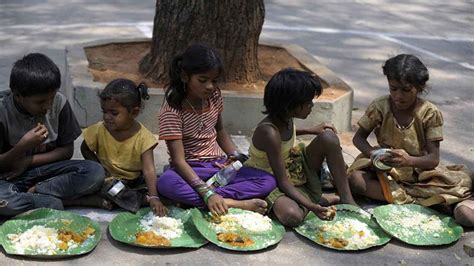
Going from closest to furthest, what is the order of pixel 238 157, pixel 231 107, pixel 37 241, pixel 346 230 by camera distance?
pixel 37 241 < pixel 346 230 < pixel 238 157 < pixel 231 107

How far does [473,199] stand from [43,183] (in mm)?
2390

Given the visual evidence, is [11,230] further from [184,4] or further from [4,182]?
[184,4]

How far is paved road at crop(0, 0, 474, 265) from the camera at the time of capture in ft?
11.6

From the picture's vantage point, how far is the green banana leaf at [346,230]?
11.9 ft

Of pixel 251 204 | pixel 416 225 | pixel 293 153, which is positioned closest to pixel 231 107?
pixel 293 153

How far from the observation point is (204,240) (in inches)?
141

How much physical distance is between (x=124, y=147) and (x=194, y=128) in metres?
0.40

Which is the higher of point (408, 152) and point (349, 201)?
point (408, 152)

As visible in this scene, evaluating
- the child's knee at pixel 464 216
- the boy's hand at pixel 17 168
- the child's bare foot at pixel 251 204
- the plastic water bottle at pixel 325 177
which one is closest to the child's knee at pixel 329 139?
the plastic water bottle at pixel 325 177

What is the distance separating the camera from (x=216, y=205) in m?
3.69

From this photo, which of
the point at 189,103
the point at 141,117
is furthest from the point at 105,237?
the point at 141,117

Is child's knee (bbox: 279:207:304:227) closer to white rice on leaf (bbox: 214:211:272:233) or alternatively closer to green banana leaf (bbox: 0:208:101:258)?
white rice on leaf (bbox: 214:211:272:233)

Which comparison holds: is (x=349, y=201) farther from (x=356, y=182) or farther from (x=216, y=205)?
(x=216, y=205)

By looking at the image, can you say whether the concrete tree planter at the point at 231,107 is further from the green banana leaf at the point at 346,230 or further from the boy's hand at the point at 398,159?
the green banana leaf at the point at 346,230
